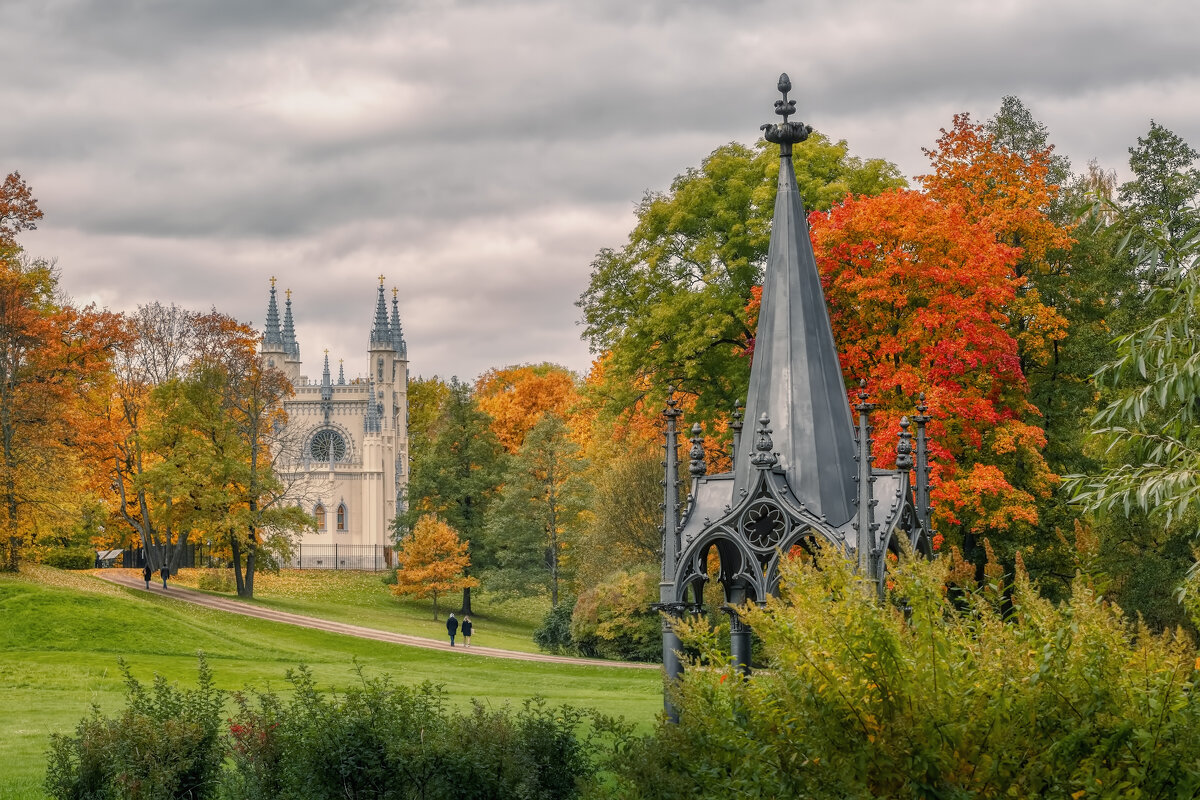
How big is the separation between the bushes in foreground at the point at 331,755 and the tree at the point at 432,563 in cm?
3901

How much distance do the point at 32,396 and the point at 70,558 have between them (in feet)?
50.6

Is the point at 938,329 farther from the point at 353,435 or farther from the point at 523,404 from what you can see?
the point at 353,435

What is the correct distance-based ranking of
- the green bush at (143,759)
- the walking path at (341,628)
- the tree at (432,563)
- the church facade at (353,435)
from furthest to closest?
the church facade at (353,435), the tree at (432,563), the walking path at (341,628), the green bush at (143,759)

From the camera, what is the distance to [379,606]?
2253 inches

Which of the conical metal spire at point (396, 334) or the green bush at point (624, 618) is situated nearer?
the green bush at point (624, 618)

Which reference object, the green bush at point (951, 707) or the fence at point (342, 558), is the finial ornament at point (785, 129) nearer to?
the green bush at point (951, 707)

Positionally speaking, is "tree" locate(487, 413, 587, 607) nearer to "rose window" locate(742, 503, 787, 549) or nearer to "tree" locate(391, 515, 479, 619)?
"tree" locate(391, 515, 479, 619)

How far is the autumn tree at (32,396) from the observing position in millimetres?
38344

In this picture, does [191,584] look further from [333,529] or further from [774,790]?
[774,790]

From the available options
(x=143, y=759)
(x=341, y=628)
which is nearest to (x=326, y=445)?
(x=341, y=628)

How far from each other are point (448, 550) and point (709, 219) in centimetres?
2582

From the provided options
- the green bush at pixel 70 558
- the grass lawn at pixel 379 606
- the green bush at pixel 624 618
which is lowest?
the grass lawn at pixel 379 606

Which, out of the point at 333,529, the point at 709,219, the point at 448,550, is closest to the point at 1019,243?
the point at 709,219

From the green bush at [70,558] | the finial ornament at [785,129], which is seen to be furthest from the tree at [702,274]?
the green bush at [70,558]
